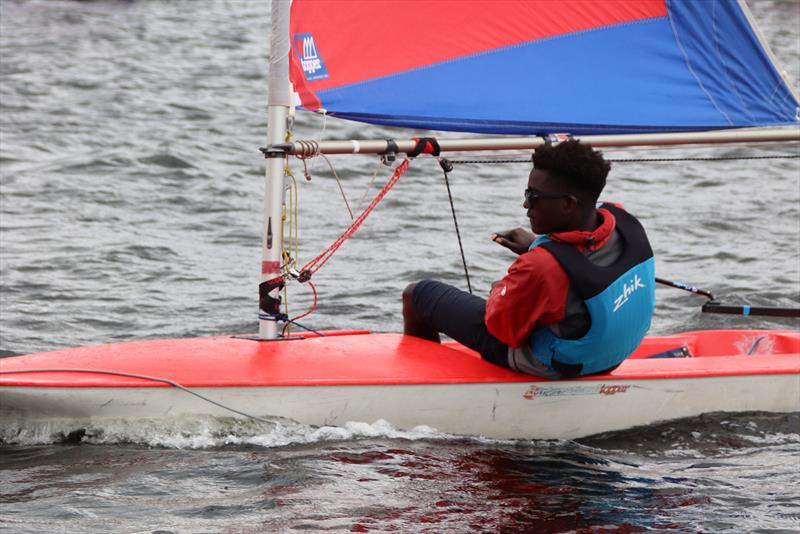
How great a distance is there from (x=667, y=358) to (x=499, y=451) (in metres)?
1.00

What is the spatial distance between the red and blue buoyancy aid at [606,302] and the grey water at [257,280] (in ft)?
1.43

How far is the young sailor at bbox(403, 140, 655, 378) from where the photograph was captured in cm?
448

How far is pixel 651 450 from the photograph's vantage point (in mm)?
5141

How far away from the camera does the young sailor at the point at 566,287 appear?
4.48 meters

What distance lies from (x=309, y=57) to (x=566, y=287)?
1453 millimetres

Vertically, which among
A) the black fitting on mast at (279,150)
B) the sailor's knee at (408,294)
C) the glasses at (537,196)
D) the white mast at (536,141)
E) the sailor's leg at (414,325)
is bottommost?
the sailor's leg at (414,325)

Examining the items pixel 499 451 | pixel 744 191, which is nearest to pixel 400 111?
pixel 499 451

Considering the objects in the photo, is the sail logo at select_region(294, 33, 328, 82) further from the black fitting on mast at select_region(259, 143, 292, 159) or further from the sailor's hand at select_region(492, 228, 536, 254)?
the sailor's hand at select_region(492, 228, 536, 254)

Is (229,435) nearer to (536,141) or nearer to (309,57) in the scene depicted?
(309,57)

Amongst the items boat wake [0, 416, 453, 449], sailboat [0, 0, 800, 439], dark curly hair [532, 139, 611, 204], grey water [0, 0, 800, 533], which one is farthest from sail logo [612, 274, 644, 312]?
boat wake [0, 416, 453, 449]

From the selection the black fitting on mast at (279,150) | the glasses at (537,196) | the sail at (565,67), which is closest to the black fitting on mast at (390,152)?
the sail at (565,67)

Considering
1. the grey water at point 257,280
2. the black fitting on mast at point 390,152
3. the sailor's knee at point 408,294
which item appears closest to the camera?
the grey water at point 257,280

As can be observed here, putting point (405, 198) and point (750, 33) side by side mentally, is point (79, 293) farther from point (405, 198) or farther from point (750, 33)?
point (750, 33)

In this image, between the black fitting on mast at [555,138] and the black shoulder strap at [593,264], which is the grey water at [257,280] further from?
the black fitting on mast at [555,138]
